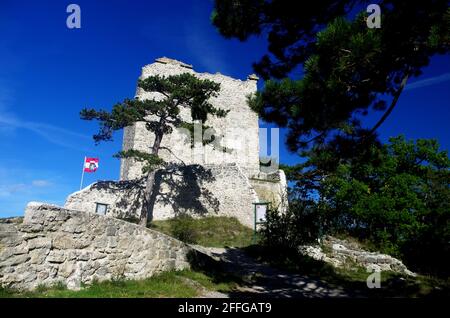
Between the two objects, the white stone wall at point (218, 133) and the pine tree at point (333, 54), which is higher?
the white stone wall at point (218, 133)

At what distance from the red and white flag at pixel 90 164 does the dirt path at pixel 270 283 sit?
41.3 feet

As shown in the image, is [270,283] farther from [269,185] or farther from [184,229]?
[269,185]

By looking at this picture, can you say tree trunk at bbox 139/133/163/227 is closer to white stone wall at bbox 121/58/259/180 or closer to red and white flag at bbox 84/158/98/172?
red and white flag at bbox 84/158/98/172

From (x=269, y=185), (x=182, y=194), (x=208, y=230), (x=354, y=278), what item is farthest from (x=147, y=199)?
(x=354, y=278)

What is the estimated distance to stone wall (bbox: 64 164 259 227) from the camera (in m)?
19.4

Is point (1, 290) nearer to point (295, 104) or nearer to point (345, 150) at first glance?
point (295, 104)

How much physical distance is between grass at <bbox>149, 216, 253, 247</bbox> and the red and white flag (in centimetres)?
544

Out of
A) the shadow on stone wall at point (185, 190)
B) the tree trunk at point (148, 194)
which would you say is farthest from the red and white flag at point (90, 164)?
the tree trunk at point (148, 194)

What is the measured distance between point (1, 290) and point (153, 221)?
47.9 ft

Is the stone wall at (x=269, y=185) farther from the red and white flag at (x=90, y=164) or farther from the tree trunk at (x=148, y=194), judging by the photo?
the red and white flag at (x=90, y=164)

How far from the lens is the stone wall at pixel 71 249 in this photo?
5.25 metres

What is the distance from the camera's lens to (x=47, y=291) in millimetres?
5320

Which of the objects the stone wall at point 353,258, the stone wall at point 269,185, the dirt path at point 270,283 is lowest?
the dirt path at point 270,283

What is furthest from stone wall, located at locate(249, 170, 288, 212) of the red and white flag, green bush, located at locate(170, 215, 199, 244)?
the red and white flag
